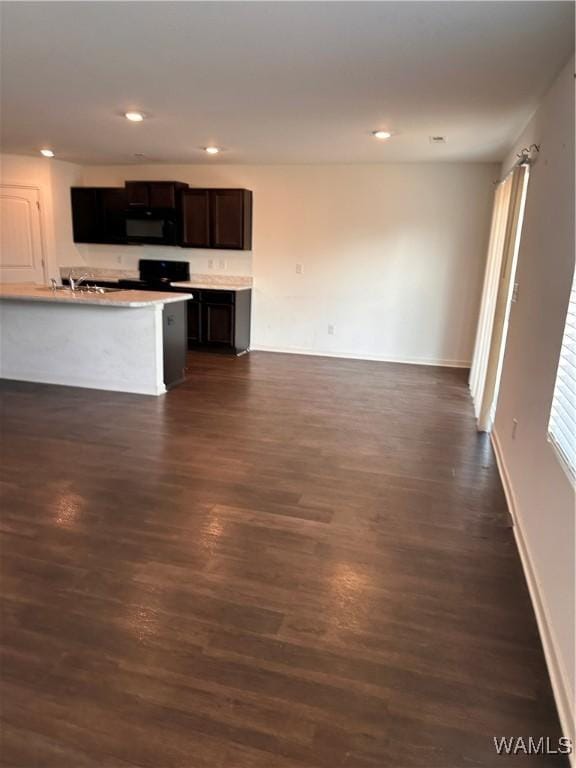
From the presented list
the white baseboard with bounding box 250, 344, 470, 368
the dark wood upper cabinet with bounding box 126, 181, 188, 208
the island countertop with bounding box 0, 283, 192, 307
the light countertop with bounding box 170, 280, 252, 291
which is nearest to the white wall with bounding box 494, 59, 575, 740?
the white baseboard with bounding box 250, 344, 470, 368

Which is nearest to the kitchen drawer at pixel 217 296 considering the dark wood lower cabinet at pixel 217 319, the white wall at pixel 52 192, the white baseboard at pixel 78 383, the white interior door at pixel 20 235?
the dark wood lower cabinet at pixel 217 319

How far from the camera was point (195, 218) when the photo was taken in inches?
263

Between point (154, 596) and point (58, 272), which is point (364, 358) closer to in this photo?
point (58, 272)

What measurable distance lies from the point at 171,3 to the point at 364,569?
266cm

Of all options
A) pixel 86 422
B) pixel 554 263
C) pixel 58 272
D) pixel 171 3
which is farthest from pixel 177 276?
pixel 554 263

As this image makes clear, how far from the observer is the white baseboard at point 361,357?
655cm

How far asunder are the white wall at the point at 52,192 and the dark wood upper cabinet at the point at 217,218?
72.8 inches

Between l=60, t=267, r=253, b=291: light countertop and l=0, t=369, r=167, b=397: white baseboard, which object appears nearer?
l=0, t=369, r=167, b=397: white baseboard

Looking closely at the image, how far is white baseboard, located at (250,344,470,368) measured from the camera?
258 inches

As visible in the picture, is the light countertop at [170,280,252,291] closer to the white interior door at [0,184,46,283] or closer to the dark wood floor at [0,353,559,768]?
the white interior door at [0,184,46,283]

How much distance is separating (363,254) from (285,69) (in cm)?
377

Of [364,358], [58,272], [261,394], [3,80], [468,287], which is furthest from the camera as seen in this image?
[58,272]

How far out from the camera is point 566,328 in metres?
2.16

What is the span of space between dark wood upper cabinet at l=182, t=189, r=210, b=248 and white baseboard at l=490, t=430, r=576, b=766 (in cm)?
522
